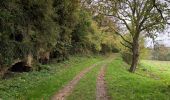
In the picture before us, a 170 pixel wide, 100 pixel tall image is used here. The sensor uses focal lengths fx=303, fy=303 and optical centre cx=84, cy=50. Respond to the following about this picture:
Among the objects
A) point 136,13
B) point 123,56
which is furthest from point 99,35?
point 136,13

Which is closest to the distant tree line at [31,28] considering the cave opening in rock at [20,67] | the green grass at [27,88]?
the cave opening in rock at [20,67]

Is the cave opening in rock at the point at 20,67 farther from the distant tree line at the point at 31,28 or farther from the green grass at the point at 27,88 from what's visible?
the green grass at the point at 27,88

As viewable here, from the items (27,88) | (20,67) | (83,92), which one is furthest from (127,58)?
(27,88)

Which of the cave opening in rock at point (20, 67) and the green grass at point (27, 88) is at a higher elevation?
the cave opening in rock at point (20, 67)

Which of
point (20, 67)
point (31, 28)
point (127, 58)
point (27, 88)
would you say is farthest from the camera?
point (127, 58)

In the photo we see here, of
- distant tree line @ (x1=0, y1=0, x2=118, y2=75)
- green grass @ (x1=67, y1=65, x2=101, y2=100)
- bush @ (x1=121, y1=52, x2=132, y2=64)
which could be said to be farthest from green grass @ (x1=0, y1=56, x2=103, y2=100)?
bush @ (x1=121, y1=52, x2=132, y2=64)

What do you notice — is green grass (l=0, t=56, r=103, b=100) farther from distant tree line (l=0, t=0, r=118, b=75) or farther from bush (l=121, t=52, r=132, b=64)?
bush (l=121, t=52, r=132, b=64)

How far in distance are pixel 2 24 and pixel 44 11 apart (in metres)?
6.78

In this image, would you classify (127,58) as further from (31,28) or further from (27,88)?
(27,88)

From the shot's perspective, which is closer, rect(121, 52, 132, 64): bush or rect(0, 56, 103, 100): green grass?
rect(0, 56, 103, 100): green grass

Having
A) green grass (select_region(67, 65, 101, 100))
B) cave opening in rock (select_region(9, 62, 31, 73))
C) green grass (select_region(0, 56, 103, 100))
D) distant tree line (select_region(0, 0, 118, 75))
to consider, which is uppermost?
distant tree line (select_region(0, 0, 118, 75))

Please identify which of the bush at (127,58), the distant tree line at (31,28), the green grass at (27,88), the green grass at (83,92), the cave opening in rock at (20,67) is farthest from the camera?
the bush at (127,58)

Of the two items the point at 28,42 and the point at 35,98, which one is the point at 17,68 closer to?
the point at 28,42

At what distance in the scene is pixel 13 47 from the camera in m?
24.7
